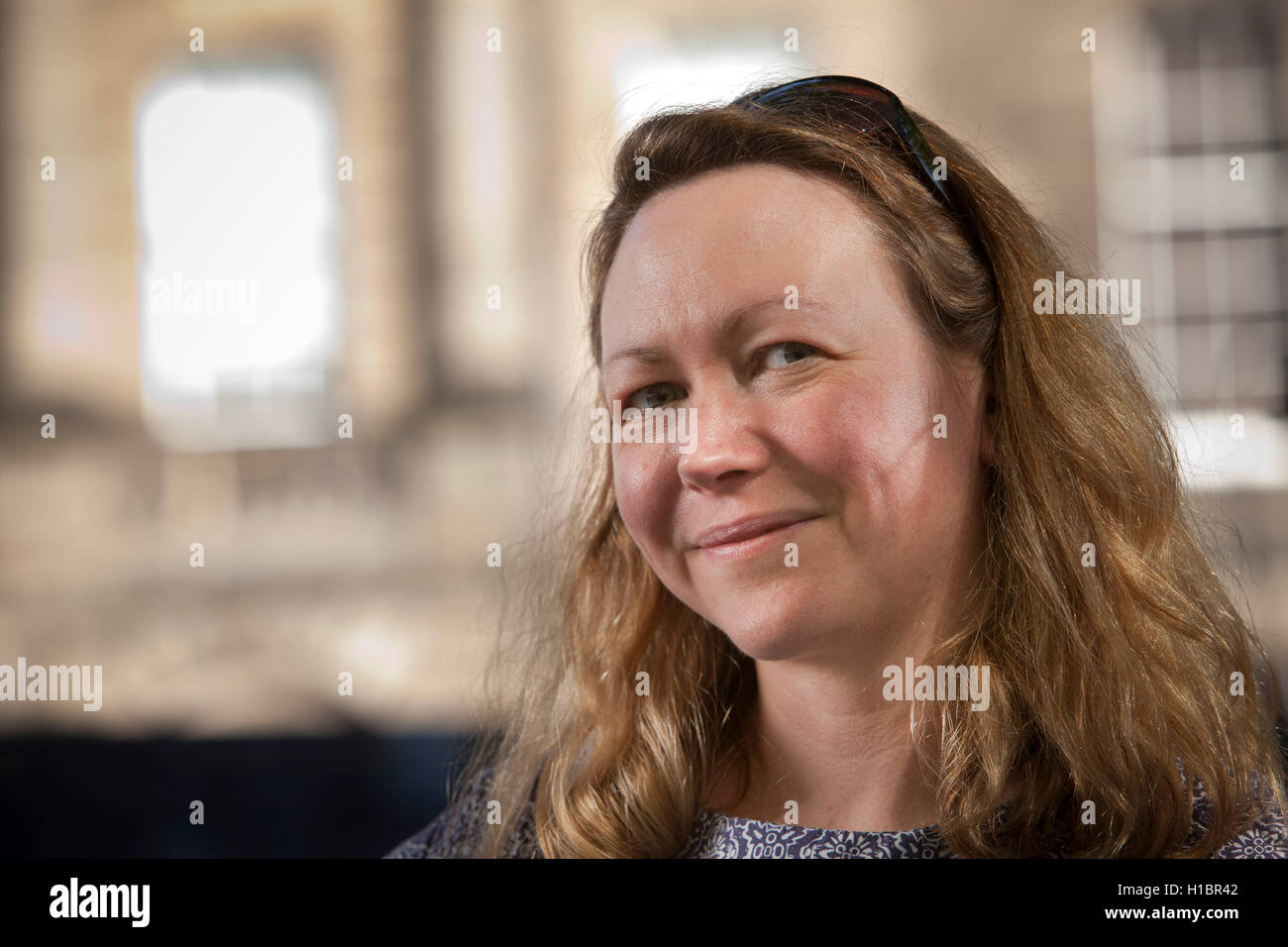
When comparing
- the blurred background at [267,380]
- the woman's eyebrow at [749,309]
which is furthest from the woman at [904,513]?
the blurred background at [267,380]

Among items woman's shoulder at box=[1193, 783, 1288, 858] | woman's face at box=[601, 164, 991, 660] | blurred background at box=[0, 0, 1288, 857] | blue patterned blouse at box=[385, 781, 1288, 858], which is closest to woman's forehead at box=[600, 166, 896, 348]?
woman's face at box=[601, 164, 991, 660]

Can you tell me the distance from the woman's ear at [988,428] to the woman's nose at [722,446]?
0.80 feet

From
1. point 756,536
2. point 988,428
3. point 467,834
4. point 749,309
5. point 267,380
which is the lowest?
point 467,834

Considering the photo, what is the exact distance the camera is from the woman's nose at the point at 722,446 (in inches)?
41.4

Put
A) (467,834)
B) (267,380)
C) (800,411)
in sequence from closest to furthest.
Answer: (800,411) < (467,834) < (267,380)

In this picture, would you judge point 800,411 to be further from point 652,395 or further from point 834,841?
point 834,841

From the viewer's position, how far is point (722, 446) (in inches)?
41.6

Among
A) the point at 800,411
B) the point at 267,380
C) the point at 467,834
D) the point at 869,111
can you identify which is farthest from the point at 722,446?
the point at 267,380

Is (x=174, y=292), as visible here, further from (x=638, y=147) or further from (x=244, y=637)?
(x=638, y=147)

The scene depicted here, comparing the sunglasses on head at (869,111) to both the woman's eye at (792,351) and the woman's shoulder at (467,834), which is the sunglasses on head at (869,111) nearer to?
the woman's eye at (792,351)

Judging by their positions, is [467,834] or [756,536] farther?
[467,834]

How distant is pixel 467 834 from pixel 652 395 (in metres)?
0.60

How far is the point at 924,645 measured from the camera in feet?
3.65
